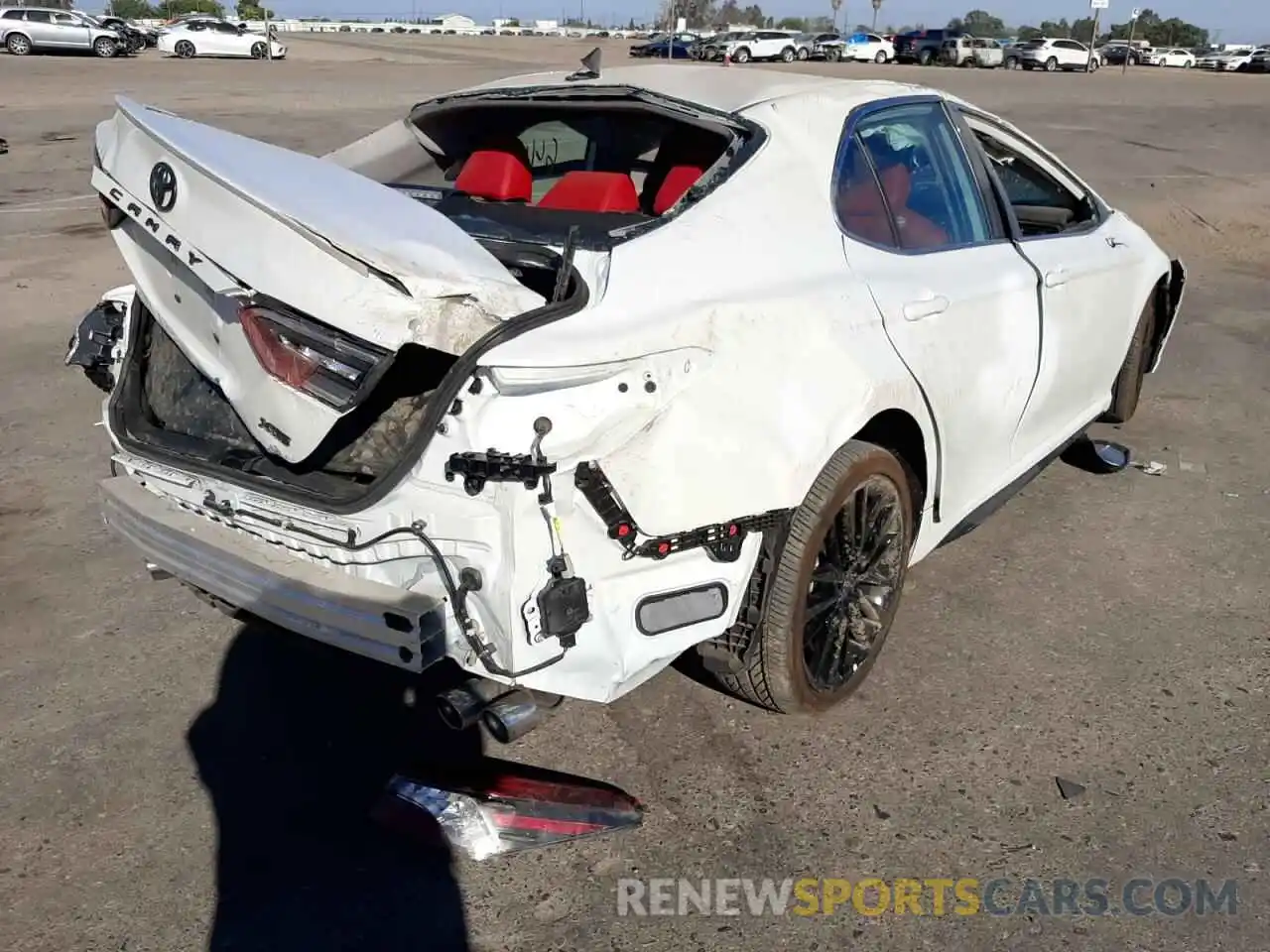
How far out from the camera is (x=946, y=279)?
3.50 meters

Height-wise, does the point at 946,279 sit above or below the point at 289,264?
below

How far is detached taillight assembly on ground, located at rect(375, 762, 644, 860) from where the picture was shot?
2773mm

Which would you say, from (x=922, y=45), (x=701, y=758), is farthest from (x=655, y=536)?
(x=922, y=45)

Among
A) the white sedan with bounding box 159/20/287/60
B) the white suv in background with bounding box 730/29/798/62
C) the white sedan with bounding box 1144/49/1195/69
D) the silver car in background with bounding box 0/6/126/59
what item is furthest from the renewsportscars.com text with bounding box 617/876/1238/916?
the white sedan with bounding box 1144/49/1195/69

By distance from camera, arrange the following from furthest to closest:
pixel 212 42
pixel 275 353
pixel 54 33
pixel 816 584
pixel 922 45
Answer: pixel 922 45, pixel 212 42, pixel 54 33, pixel 816 584, pixel 275 353

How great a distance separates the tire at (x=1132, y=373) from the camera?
5.57 metres

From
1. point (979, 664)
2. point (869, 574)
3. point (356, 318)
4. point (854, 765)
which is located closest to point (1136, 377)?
point (979, 664)

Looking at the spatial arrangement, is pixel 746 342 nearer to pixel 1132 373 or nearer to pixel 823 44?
pixel 1132 373

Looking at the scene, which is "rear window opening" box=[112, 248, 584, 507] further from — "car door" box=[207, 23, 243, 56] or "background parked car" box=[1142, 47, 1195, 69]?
"background parked car" box=[1142, 47, 1195, 69]

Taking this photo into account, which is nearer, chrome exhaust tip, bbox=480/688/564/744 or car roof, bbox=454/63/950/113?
chrome exhaust tip, bbox=480/688/564/744

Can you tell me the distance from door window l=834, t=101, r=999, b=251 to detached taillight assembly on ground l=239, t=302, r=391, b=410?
4.94 ft

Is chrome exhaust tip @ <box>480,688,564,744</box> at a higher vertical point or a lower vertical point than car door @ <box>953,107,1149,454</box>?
lower

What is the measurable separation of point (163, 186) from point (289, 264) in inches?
20.4

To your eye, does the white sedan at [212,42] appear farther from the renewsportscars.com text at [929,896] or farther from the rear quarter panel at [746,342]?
the renewsportscars.com text at [929,896]
